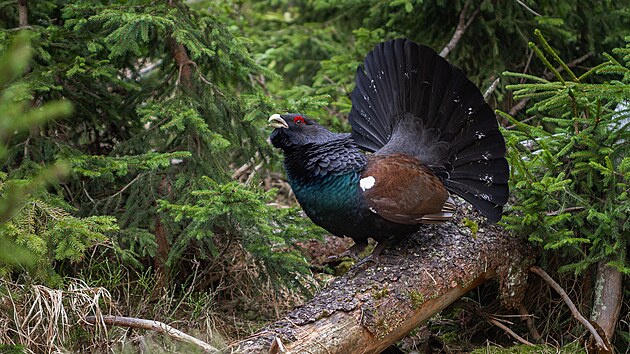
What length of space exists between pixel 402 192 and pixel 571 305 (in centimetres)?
126

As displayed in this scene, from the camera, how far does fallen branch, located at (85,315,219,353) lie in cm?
350

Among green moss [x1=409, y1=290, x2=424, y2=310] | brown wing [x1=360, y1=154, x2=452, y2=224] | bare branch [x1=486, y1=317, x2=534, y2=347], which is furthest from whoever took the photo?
bare branch [x1=486, y1=317, x2=534, y2=347]

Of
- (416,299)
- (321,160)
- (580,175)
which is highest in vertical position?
(321,160)

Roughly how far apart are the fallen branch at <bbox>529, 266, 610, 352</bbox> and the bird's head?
1.63m

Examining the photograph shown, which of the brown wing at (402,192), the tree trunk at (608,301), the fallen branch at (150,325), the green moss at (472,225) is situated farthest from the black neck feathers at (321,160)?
the tree trunk at (608,301)

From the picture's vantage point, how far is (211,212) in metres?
4.06

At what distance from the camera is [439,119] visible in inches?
177

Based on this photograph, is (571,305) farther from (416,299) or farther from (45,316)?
(45,316)

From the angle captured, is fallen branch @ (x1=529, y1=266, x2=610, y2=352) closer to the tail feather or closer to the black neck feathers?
the tail feather

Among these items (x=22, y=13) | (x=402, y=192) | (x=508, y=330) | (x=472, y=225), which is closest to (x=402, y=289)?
(x=402, y=192)

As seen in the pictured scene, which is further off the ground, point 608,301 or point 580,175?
point 580,175

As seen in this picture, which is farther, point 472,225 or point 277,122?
point 472,225

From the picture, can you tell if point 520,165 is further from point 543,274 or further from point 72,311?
point 72,311

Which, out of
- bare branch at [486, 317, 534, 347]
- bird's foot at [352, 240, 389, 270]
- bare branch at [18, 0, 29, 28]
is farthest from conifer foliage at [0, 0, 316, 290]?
bare branch at [486, 317, 534, 347]
